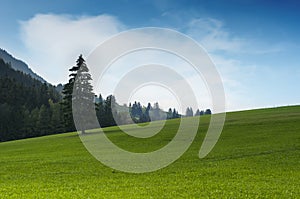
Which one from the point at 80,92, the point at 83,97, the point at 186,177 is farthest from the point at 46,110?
the point at 186,177

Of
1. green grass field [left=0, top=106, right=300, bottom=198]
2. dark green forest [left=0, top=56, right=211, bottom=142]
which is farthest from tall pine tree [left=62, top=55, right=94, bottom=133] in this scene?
green grass field [left=0, top=106, right=300, bottom=198]

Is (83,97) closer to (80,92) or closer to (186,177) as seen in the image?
(80,92)

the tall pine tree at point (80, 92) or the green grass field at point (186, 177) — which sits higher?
the tall pine tree at point (80, 92)

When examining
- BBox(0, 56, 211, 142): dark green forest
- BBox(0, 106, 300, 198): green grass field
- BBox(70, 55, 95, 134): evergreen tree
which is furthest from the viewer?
BBox(0, 56, 211, 142): dark green forest

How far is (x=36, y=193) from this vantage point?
874 inches

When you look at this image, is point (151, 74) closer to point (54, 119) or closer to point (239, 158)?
point (239, 158)

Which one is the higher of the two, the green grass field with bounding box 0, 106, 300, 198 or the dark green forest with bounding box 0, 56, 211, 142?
the dark green forest with bounding box 0, 56, 211, 142

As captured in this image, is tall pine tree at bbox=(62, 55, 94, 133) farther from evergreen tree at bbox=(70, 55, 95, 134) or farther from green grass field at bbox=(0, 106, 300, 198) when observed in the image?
green grass field at bbox=(0, 106, 300, 198)

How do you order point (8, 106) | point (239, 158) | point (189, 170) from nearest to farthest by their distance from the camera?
point (189, 170) < point (239, 158) < point (8, 106)

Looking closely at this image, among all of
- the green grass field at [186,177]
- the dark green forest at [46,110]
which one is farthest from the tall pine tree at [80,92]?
the green grass field at [186,177]

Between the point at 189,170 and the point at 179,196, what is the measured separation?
10.9 metres

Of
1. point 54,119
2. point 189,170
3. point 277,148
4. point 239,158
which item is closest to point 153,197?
point 189,170

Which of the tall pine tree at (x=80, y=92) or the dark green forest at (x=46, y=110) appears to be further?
the dark green forest at (x=46, y=110)

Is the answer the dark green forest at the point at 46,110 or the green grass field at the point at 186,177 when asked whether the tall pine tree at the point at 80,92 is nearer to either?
the dark green forest at the point at 46,110
